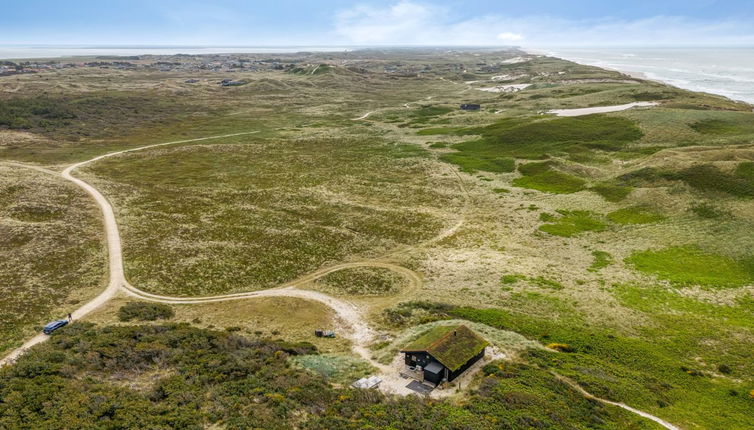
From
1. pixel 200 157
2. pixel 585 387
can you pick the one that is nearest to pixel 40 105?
pixel 200 157

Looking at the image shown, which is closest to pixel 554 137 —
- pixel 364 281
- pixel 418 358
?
pixel 364 281

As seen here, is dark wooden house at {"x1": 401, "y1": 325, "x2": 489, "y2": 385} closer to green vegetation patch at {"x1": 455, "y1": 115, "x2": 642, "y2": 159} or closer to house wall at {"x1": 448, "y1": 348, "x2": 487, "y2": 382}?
house wall at {"x1": 448, "y1": 348, "x2": 487, "y2": 382}

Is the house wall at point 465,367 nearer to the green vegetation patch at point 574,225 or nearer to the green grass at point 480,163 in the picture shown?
the green vegetation patch at point 574,225

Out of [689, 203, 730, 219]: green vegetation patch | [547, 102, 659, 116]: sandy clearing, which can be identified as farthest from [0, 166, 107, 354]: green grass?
[547, 102, 659, 116]: sandy clearing

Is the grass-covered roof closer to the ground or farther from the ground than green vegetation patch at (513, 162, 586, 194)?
closer to the ground

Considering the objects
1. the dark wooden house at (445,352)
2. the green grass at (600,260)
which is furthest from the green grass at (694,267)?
the dark wooden house at (445,352)

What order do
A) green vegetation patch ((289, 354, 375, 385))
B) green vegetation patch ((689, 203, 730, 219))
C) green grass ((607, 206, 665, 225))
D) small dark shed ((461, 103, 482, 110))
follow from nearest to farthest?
green vegetation patch ((289, 354, 375, 385)) < green vegetation patch ((689, 203, 730, 219)) < green grass ((607, 206, 665, 225)) < small dark shed ((461, 103, 482, 110))

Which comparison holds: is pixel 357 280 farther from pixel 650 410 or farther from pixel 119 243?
pixel 119 243
